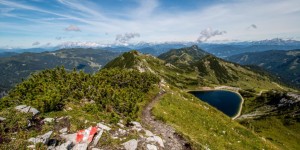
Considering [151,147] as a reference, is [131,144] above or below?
above

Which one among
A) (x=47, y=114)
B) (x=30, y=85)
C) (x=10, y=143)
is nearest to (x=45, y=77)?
(x=30, y=85)

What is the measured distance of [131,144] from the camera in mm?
23359

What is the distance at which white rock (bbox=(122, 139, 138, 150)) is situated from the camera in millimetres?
22888

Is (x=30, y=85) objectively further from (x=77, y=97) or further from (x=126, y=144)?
(x=126, y=144)

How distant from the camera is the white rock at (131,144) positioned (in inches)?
901

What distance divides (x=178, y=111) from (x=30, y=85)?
29.7 metres

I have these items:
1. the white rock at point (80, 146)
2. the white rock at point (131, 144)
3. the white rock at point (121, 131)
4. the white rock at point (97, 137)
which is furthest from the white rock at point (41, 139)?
the white rock at point (121, 131)

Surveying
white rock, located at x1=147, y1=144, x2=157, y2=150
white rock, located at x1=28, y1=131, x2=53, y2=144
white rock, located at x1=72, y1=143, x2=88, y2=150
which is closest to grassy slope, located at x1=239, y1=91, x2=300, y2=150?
white rock, located at x1=147, y1=144, x2=157, y2=150

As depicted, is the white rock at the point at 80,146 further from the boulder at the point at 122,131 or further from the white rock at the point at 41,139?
the boulder at the point at 122,131

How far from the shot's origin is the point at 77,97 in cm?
3959

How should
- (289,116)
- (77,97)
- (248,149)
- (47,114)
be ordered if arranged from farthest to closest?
(289,116) → (77,97) → (248,149) → (47,114)

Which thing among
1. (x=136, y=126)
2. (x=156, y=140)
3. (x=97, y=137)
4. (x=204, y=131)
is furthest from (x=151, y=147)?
(x=204, y=131)

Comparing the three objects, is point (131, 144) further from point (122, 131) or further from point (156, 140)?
point (156, 140)

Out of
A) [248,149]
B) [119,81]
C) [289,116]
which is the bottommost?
[289,116]
